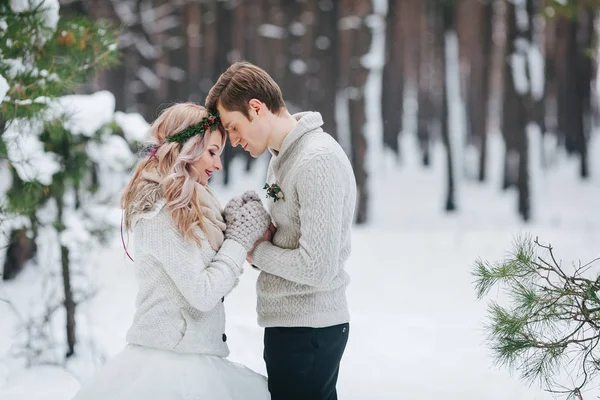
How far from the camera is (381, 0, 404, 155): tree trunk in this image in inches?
661

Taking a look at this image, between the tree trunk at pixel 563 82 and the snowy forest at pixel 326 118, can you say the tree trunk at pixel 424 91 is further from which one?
the tree trunk at pixel 563 82

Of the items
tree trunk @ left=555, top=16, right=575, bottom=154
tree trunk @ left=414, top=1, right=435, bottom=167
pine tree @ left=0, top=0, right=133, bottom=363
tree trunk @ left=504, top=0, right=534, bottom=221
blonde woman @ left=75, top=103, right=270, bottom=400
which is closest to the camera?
blonde woman @ left=75, top=103, right=270, bottom=400

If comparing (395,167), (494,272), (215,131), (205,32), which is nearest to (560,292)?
(494,272)

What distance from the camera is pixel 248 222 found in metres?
2.91

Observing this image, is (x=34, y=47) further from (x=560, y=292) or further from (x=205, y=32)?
(x=205, y=32)

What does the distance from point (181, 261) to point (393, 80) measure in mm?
17818

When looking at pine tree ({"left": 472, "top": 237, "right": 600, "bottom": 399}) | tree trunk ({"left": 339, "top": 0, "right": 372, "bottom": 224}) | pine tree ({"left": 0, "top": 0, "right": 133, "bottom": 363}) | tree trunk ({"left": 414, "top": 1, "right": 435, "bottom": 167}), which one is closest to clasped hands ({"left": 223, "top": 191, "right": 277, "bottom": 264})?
pine tree ({"left": 472, "top": 237, "right": 600, "bottom": 399})

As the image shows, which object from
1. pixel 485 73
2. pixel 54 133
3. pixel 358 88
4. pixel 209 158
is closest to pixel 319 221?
pixel 209 158

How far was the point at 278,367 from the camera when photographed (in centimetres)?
294

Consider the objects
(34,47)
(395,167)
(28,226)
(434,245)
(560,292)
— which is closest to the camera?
(560,292)

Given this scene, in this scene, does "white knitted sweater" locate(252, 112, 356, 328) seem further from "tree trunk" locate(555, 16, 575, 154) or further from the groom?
"tree trunk" locate(555, 16, 575, 154)

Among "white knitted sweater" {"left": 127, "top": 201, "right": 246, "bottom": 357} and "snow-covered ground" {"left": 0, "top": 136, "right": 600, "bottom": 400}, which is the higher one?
"white knitted sweater" {"left": 127, "top": 201, "right": 246, "bottom": 357}

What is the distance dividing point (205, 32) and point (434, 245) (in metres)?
8.61

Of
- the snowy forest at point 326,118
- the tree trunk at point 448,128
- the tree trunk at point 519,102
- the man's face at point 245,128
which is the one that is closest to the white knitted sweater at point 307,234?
the man's face at point 245,128
